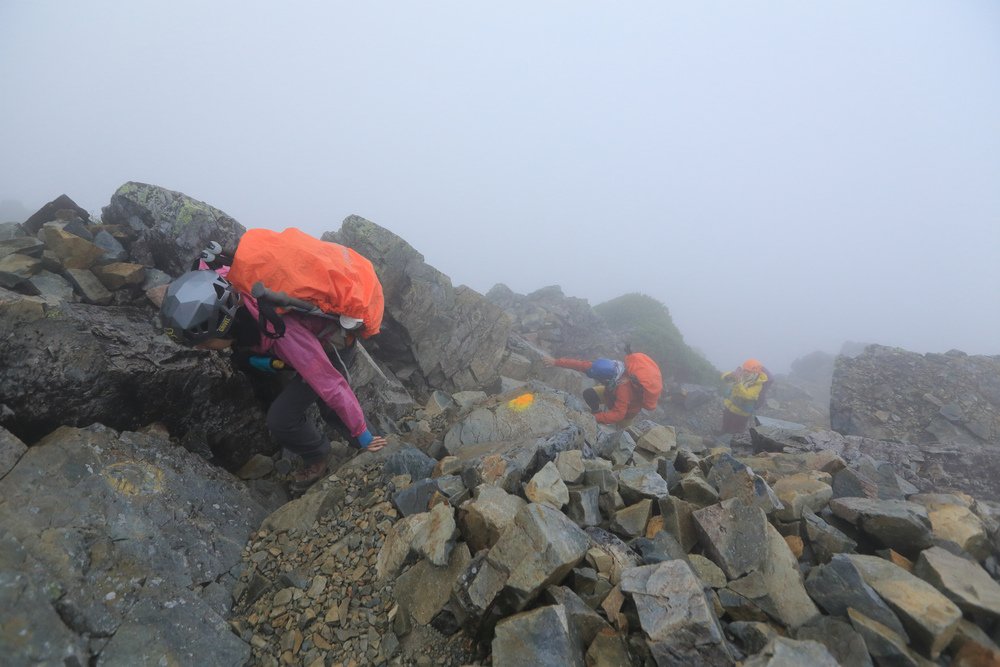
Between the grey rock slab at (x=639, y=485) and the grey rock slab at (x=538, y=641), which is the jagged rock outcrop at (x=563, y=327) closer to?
the grey rock slab at (x=639, y=485)

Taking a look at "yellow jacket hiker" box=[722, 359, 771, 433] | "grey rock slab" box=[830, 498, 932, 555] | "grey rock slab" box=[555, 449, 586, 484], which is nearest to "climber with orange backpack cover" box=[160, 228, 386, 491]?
"grey rock slab" box=[555, 449, 586, 484]

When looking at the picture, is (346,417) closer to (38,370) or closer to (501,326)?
(38,370)

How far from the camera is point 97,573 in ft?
11.7

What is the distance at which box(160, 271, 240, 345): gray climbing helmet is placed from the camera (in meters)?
4.80

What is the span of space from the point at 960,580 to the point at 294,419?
7.58 metres

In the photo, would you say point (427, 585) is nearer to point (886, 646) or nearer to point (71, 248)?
point (886, 646)

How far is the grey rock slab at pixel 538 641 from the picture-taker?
10.4 ft

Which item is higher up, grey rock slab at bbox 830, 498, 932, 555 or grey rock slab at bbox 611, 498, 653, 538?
grey rock slab at bbox 830, 498, 932, 555

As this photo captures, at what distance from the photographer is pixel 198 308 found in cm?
484

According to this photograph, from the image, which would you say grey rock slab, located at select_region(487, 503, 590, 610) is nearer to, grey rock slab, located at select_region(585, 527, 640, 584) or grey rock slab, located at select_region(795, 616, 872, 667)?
grey rock slab, located at select_region(585, 527, 640, 584)

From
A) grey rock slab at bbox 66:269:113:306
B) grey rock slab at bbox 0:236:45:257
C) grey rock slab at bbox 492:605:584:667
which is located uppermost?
grey rock slab at bbox 0:236:45:257

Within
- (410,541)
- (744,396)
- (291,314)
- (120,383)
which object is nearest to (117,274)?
(120,383)

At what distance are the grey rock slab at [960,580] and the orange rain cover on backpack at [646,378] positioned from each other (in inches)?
355

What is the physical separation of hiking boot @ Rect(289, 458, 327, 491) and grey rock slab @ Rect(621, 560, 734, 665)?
4721mm
